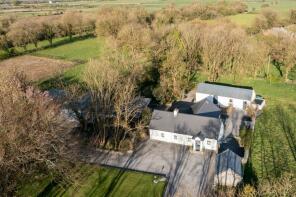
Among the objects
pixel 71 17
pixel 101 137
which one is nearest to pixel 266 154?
pixel 101 137

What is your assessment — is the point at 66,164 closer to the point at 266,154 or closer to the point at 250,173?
the point at 250,173

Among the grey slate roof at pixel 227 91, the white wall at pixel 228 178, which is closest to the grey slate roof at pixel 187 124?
the white wall at pixel 228 178

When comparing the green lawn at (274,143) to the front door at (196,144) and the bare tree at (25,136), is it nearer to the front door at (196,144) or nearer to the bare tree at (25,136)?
the front door at (196,144)

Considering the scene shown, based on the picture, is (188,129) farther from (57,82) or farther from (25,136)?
(57,82)

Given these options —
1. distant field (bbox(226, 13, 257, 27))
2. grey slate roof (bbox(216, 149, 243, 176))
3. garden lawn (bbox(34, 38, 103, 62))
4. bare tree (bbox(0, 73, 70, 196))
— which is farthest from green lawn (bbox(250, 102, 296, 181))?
garden lawn (bbox(34, 38, 103, 62))

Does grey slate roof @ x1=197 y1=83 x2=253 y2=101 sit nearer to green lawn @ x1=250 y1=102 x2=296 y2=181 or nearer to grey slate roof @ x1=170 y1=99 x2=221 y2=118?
green lawn @ x1=250 y1=102 x2=296 y2=181

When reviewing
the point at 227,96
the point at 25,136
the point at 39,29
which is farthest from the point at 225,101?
the point at 39,29
